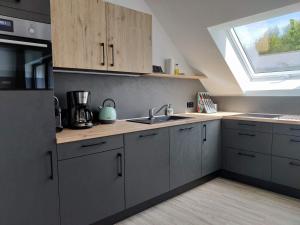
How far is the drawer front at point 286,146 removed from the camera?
250 cm

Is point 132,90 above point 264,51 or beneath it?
beneath

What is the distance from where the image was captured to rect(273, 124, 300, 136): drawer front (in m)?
2.48

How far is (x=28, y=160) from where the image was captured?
4.93 ft

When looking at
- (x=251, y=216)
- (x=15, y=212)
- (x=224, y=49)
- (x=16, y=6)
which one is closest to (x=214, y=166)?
(x=251, y=216)

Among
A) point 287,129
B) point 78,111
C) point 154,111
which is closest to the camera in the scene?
point 78,111

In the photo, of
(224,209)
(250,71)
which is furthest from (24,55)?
(250,71)

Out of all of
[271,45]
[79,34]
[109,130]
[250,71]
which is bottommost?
Answer: [109,130]

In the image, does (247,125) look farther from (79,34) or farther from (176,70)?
(79,34)

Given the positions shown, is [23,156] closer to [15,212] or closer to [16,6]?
[15,212]

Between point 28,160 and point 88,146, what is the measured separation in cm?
44

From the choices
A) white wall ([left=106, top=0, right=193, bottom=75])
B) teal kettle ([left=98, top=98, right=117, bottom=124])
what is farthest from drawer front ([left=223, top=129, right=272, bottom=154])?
teal kettle ([left=98, top=98, right=117, bottom=124])

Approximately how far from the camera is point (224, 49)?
3.00 m

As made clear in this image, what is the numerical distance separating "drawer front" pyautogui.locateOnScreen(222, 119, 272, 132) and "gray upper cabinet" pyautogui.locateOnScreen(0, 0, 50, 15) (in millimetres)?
2457

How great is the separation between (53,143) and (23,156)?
0.20 m
